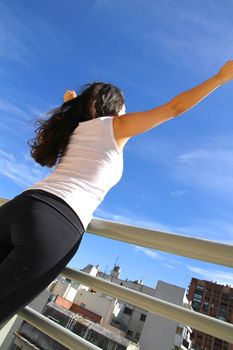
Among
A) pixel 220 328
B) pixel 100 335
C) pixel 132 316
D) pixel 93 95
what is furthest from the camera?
pixel 132 316

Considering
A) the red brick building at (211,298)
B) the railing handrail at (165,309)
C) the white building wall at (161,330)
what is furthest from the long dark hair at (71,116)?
the red brick building at (211,298)

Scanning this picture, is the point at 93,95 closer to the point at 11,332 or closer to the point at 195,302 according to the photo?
the point at 11,332

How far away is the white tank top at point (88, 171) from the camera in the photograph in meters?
1.32

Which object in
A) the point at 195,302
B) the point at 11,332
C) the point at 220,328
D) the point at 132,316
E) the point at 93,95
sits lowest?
the point at 11,332

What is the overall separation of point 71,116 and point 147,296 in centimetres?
109

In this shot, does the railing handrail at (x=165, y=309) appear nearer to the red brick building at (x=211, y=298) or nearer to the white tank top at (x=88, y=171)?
the white tank top at (x=88, y=171)

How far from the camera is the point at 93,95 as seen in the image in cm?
174

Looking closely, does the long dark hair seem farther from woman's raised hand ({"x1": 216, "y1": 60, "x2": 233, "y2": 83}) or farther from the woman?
woman's raised hand ({"x1": 216, "y1": 60, "x2": 233, "y2": 83})

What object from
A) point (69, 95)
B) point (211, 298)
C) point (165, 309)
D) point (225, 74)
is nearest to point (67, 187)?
point (165, 309)

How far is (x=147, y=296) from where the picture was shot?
1194 mm

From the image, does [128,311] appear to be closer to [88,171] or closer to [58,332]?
[58,332]

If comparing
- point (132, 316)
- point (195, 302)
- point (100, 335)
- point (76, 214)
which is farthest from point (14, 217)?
point (195, 302)

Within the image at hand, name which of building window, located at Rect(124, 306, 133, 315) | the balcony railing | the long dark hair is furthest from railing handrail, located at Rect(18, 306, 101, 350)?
building window, located at Rect(124, 306, 133, 315)

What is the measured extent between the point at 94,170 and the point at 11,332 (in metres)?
1.15
